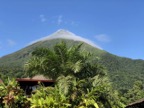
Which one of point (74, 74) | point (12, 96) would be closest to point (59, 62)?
point (74, 74)

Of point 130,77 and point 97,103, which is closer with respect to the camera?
point 97,103

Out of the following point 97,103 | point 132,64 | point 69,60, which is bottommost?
point 97,103

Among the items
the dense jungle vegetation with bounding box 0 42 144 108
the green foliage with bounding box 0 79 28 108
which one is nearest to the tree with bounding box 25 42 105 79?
the dense jungle vegetation with bounding box 0 42 144 108

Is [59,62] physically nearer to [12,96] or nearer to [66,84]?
[66,84]

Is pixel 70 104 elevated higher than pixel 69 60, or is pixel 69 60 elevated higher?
pixel 69 60

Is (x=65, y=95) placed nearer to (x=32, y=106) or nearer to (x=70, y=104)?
(x=70, y=104)

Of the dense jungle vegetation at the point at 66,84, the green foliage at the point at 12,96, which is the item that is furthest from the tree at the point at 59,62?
the green foliage at the point at 12,96

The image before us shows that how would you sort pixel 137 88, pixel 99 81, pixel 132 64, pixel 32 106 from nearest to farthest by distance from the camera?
pixel 32 106 < pixel 99 81 < pixel 137 88 < pixel 132 64

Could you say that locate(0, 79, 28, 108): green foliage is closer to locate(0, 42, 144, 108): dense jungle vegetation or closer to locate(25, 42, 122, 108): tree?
locate(0, 42, 144, 108): dense jungle vegetation

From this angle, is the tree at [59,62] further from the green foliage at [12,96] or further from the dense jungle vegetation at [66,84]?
the green foliage at [12,96]

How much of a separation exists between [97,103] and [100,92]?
96cm

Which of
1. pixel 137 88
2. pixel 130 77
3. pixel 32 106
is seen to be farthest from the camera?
pixel 130 77

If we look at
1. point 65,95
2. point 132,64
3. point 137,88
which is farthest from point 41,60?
point 132,64

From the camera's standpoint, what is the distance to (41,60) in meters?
30.6
